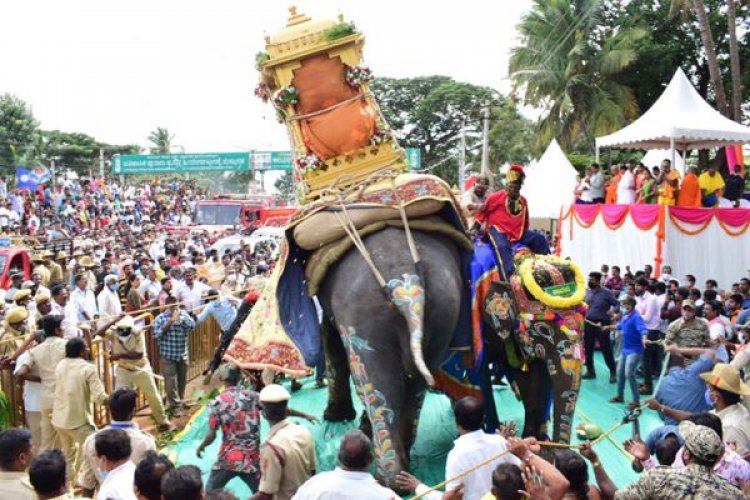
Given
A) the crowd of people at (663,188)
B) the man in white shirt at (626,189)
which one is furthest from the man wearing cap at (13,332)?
the man in white shirt at (626,189)

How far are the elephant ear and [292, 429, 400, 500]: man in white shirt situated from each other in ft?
8.07

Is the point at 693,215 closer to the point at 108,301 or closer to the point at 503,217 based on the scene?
the point at 503,217

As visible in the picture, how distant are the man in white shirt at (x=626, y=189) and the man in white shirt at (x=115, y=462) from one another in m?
12.6

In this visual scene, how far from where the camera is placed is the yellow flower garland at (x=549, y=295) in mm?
5855

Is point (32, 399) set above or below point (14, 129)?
below

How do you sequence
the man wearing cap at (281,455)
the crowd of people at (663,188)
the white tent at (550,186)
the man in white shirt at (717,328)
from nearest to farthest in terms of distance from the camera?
the man wearing cap at (281,455), the man in white shirt at (717,328), the crowd of people at (663,188), the white tent at (550,186)

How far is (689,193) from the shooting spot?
13711 mm

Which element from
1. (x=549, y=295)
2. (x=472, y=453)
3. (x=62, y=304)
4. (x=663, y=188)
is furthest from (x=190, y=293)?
(x=663, y=188)

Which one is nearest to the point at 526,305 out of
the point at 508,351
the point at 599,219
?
the point at 508,351

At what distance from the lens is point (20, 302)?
8820 millimetres

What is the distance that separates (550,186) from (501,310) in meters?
17.1

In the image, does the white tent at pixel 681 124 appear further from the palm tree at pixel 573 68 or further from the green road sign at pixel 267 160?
the green road sign at pixel 267 160

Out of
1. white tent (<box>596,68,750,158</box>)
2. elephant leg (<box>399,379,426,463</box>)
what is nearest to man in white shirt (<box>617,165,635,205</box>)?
white tent (<box>596,68,750,158</box>)

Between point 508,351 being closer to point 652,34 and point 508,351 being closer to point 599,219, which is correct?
point 599,219
